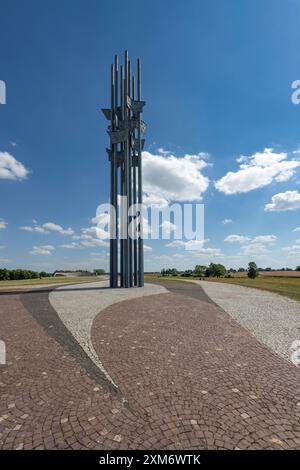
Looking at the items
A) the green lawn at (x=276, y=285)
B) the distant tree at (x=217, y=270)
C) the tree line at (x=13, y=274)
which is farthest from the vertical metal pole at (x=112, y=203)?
the distant tree at (x=217, y=270)

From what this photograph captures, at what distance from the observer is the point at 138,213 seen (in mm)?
25969

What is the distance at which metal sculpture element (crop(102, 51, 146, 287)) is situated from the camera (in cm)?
2484

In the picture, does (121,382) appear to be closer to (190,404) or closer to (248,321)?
(190,404)

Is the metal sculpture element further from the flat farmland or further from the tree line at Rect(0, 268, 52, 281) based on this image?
the tree line at Rect(0, 268, 52, 281)

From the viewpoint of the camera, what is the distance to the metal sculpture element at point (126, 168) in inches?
978

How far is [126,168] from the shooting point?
2531 cm

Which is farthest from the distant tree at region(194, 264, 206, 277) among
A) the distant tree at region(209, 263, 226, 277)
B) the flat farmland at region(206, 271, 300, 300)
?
the flat farmland at region(206, 271, 300, 300)

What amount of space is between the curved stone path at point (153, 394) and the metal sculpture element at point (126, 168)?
55.9 feet

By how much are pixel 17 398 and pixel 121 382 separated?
182cm

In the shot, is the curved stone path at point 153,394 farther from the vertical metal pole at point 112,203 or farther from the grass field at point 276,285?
the vertical metal pole at point 112,203

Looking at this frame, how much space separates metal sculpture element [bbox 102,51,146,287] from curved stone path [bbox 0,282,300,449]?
55.9 feet

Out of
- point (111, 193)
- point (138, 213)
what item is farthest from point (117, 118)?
point (138, 213)

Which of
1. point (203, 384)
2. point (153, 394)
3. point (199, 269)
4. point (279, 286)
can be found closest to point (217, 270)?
point (199, 269)

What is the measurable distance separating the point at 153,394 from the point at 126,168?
76.1 feet
